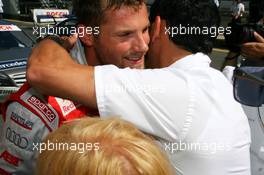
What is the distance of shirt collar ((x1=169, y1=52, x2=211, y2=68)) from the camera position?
1586mm

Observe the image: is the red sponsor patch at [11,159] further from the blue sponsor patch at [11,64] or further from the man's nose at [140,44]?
the blue sponsor patch at [11,64]

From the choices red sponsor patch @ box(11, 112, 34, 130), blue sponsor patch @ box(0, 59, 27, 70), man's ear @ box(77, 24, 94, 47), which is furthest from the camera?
blue sponsor patch @ box(0, 59, 27, 70)

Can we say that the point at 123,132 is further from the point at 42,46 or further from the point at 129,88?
the point at 42,46

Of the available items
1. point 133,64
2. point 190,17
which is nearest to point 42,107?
point 133,64

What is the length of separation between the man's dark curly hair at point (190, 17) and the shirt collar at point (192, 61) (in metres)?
0.04

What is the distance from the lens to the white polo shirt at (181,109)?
4.72 feet

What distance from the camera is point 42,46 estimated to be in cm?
166

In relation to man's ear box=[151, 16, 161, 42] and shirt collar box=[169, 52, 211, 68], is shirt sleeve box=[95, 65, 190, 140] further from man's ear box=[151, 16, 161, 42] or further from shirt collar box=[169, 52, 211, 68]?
man's ear box=[151, 16, 161, 42]

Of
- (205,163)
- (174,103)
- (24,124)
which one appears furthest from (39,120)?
(205,163)

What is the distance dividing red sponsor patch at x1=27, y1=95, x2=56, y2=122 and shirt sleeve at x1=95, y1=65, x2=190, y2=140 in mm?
170

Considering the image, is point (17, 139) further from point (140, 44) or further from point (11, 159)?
point (140, 44)

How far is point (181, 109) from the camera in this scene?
1.44 meters

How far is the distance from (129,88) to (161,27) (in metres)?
0.32

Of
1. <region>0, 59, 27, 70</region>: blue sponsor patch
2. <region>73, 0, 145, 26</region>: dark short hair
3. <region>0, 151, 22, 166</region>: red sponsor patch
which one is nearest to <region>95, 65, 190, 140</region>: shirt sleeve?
<region>73, 0, 145, 26</region>: dark short hair
